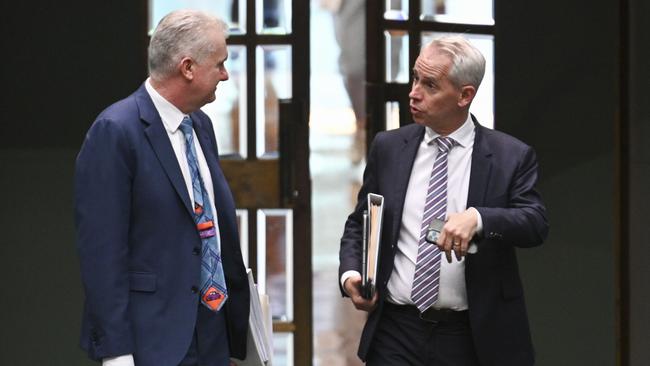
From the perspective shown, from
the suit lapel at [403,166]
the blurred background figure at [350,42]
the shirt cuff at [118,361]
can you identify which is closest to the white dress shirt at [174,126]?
the shirt cuff at [118,361]

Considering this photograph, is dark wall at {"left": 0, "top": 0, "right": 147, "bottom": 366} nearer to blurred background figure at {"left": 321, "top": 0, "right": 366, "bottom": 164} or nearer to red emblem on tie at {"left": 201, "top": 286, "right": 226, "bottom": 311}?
red emblem on tie at {"left": 201, "top": 286, "right": 226, "bottom": 311}

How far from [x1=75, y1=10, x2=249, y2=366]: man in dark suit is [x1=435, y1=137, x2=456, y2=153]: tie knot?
0.64 meters

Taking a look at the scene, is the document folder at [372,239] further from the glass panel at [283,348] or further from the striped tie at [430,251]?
the glass panel at [283,348]

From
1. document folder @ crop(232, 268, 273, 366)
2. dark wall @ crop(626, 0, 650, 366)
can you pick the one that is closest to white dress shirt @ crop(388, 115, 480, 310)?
document folder @ crop(232, 268, 273, 366)

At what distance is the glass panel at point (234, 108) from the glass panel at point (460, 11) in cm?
86

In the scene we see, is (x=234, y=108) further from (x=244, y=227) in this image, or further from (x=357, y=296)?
(x=357, y=296)

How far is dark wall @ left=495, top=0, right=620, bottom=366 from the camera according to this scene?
5.30 meters

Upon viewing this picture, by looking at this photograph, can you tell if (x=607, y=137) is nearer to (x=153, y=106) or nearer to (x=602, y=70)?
(x=602, y=70)

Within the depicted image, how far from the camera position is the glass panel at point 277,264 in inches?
210

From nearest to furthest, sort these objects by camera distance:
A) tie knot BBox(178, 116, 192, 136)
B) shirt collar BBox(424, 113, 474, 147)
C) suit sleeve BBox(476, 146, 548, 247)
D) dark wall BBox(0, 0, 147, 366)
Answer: tie knot BBox(178, 116, 192, 136), suit sleeve BBox(476, 146, 548, 247), shirt collar BBox(424, 113, 474, 147), dark wall BBox(0, 0, 147, 366)

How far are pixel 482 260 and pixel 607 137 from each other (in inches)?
90.6

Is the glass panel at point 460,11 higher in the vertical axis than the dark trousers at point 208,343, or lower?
higher

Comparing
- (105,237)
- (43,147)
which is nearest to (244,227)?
(43,147)

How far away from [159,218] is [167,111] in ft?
0.92
